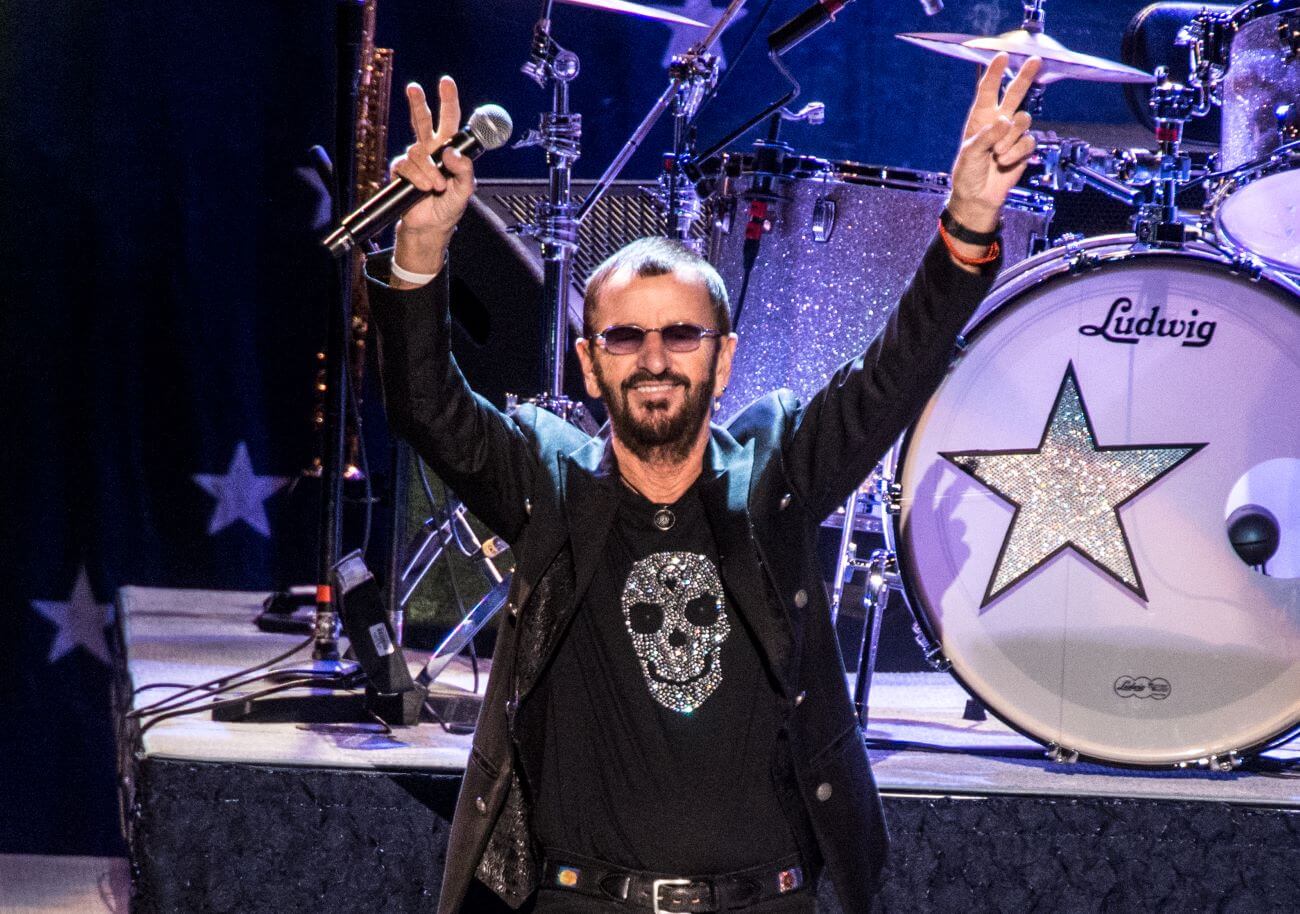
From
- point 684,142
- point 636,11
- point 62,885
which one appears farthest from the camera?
point 62,885

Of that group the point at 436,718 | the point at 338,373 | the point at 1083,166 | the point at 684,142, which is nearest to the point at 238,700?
the point at 436,718

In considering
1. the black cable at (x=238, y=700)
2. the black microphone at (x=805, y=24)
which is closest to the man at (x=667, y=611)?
the black cable at (x=238, y=700)

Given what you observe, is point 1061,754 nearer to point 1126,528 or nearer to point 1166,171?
point 1126,528

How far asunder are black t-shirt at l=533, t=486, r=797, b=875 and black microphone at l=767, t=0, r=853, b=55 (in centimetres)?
200

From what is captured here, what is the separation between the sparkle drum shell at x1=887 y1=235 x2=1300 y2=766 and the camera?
370 cm

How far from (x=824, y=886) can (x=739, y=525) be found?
1.15m

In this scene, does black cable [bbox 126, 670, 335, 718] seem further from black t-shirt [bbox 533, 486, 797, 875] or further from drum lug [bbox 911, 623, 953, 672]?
drum lug [bbox 911, 623, 953, 672]

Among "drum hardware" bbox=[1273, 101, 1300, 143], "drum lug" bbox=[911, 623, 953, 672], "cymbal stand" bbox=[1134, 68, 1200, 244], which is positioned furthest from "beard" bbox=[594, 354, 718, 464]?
"drum hardware" bbox=[1273, 101, 1300, 143]

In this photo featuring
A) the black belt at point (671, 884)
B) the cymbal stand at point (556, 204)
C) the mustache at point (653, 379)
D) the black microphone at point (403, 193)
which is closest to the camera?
the black microphone at point (403, 193)

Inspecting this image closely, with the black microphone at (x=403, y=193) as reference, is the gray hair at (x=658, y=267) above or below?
below

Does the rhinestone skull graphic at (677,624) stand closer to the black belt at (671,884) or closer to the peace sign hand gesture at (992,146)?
the black belt at (671,884)

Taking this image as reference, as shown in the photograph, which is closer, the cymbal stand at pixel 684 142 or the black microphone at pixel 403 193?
the black microphone at pixel 403 193

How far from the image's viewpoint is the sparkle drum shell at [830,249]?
4.25 m

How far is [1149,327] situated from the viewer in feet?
12.2
